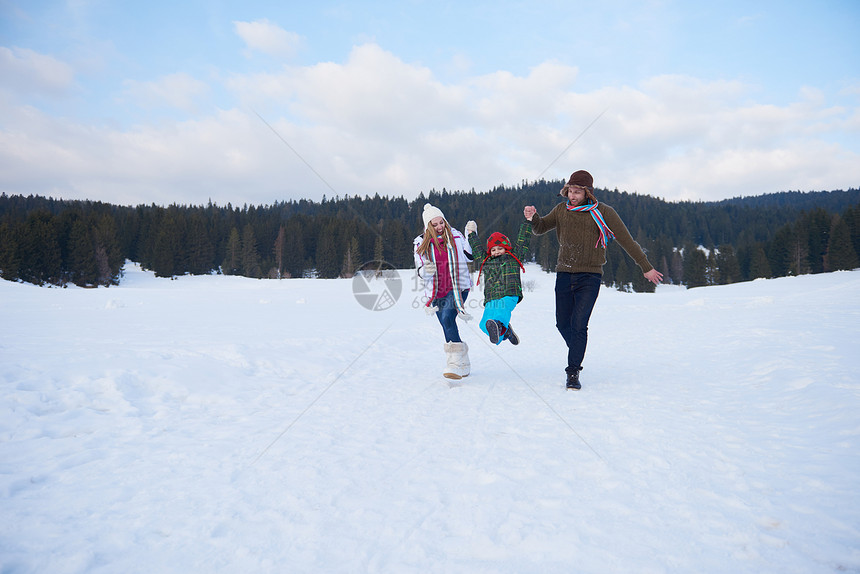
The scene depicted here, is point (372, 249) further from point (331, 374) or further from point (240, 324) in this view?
point (331, 374)

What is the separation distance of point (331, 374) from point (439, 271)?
7.16ft

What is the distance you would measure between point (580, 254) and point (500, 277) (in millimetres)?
1106

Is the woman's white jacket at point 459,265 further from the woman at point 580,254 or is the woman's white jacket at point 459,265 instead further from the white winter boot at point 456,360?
the woman at point 580,254

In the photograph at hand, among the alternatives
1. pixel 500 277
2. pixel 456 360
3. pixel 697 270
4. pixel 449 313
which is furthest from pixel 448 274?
pixel 697 270

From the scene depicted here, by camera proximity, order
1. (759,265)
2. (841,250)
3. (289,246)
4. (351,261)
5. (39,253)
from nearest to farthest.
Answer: (39,253), (841,250), (351,261), (759,265), (289,246)

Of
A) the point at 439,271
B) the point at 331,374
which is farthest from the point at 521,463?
the point at 331,374

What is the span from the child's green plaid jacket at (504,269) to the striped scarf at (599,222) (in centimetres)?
68

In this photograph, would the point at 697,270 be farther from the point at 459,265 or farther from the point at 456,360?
the point at 456,360

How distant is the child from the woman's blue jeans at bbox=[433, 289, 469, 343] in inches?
15.4

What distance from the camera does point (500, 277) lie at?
19.0 ft

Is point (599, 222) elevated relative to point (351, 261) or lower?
lower

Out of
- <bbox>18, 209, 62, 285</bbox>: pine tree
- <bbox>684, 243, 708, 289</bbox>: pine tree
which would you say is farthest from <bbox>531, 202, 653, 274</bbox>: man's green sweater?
<bbox>684, 243, 708, 289</bbox>: pine tree

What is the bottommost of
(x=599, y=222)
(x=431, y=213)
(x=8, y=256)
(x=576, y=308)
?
(x=576, y=308)

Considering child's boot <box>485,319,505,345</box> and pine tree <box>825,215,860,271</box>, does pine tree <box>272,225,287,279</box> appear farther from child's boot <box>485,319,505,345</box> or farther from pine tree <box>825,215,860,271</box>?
pine tree <box>825,215,860,271</box>
